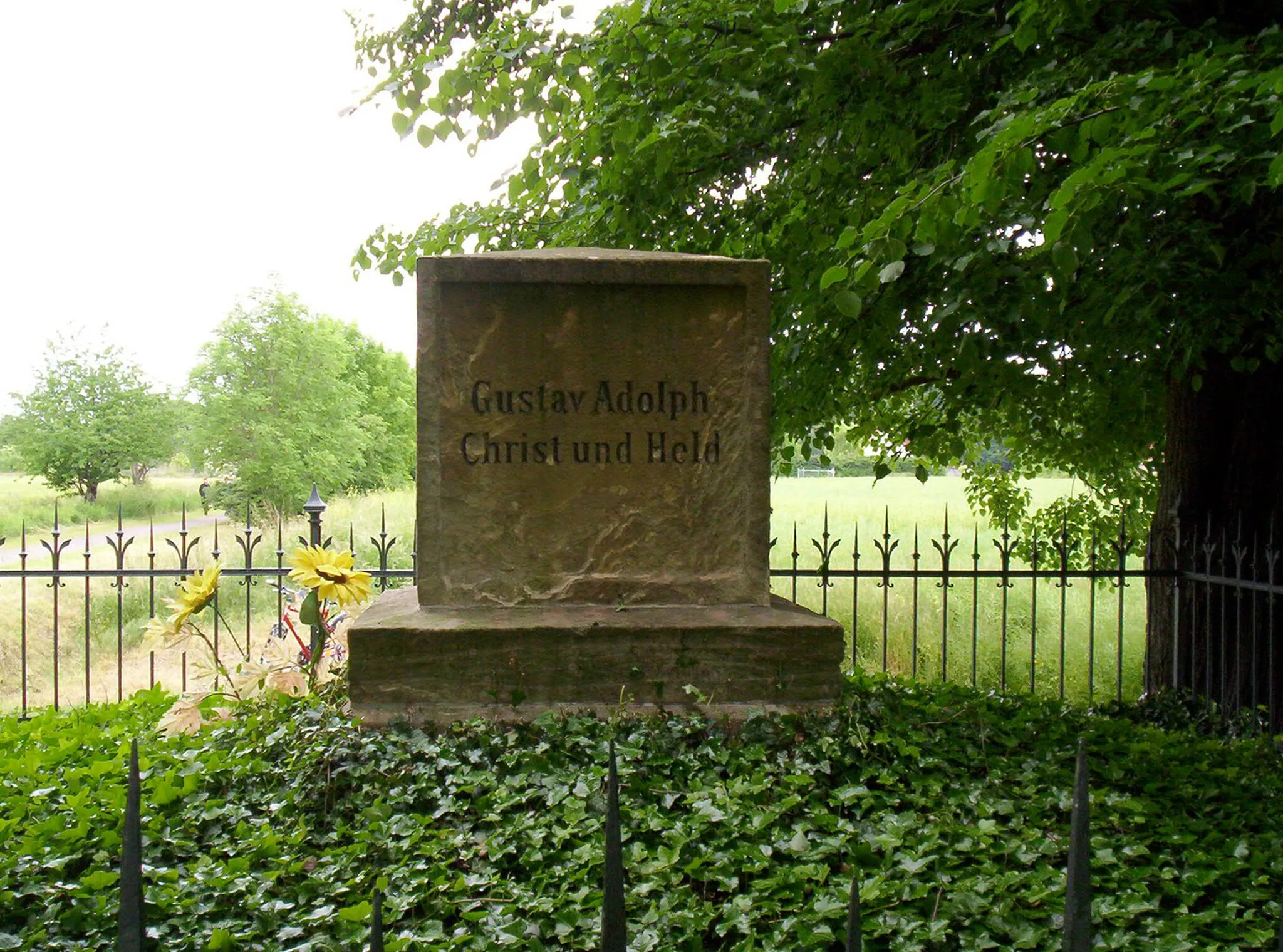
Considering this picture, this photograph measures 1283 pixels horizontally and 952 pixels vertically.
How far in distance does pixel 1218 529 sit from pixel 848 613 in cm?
516

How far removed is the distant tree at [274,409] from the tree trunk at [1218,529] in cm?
1856

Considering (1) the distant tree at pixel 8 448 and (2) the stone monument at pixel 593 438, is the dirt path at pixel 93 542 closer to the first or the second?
(1) the distant tree at pixel 8 448

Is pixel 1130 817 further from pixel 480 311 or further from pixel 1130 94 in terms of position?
pixel 480 311

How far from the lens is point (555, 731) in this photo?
3264 millimetres

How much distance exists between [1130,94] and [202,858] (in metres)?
3.75

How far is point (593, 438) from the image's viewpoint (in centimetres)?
378

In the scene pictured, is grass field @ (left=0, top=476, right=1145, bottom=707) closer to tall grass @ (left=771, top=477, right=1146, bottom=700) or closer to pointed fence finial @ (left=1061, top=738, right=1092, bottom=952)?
tall grass @ (left=771, top=477, right=1146, bottom=700)

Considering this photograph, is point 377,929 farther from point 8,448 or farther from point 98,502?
point 8,448

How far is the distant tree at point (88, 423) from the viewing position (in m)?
23.9

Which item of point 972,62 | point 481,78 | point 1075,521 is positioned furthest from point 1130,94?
point 1075,521

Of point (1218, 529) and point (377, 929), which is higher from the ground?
point (1218, 529)

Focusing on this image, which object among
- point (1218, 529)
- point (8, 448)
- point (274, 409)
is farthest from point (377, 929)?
point (8, 448)

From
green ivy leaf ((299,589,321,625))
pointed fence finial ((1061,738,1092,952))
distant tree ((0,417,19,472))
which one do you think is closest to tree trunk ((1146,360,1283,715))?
green ivy leaf ((299,589,321,625))

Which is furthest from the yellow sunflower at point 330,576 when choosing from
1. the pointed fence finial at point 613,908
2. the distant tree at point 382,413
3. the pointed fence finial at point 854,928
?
the distant tree at point 382,413
